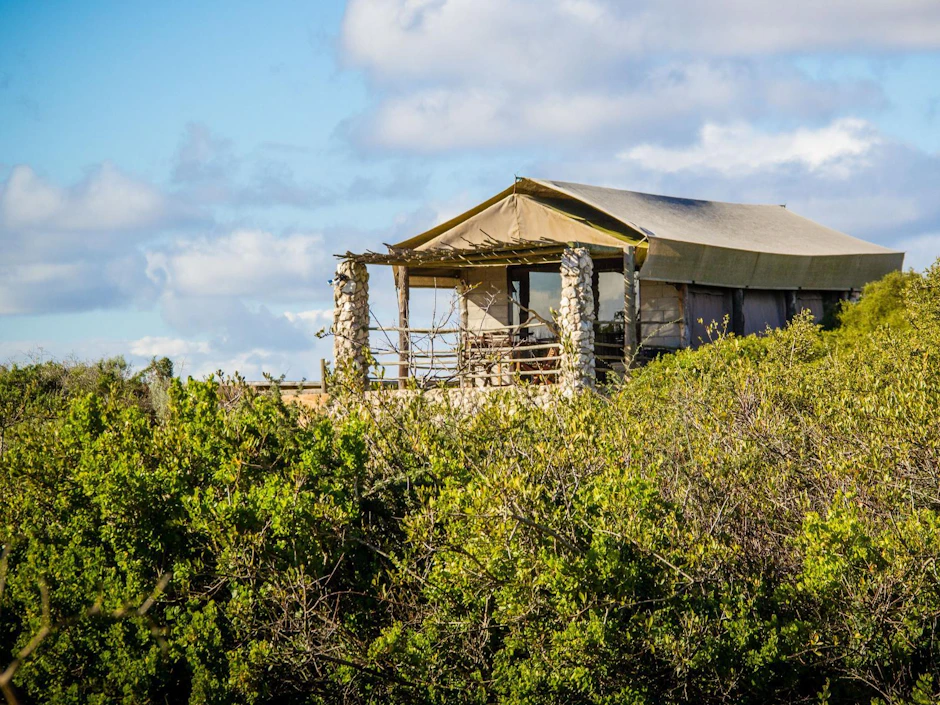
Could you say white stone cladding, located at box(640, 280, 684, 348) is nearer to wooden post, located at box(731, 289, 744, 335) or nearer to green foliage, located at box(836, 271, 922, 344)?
wooden post, located at box(731, 289, 744, 335)

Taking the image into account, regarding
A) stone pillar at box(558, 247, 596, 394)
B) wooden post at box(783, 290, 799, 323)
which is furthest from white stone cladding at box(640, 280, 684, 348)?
wooden post at box(783, 290, 799, 323)

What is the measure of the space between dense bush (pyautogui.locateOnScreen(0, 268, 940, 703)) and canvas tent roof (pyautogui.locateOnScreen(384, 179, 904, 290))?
10.2 m

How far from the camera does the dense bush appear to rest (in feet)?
22.3

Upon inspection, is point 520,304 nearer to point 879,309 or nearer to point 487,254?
point 487,254

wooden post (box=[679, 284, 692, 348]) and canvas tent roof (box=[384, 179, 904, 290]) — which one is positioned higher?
canvas tent roof (box=[384, 179, 904, 290])

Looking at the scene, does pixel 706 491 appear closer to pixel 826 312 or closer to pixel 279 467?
pixel 279 467

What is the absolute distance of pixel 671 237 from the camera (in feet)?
64.2

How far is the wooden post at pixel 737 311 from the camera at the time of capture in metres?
21.6

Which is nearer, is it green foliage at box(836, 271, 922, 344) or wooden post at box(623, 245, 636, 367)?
green foliage at box(836, 271, 922, 344)

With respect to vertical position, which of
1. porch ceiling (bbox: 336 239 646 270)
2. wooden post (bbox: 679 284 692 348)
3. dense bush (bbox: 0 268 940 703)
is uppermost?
porch ceiling (bbox: 336 239 646 270)

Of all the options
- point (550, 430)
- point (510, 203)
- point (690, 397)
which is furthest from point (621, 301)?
point (550, 430)

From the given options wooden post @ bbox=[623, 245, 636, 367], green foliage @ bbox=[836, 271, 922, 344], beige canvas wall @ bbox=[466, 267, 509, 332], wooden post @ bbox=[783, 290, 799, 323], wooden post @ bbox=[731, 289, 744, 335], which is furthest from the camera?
wooden post @ bbox=[783, 290, 799, 323]

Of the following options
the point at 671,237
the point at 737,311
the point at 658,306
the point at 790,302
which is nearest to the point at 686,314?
the point at 658,306

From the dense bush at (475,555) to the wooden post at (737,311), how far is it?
12.6 m
